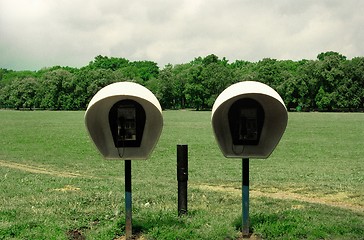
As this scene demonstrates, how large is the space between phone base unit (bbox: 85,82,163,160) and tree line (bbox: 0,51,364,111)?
87.2 metres

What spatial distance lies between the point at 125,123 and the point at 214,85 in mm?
93170

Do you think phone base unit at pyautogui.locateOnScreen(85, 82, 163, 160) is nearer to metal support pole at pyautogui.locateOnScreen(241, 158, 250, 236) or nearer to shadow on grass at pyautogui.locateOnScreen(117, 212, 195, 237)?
shadow on grass at pyautogui.locateOnScreen(117, 212, 195, 237)

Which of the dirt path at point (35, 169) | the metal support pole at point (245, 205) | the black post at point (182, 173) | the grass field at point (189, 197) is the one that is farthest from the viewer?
the dirt path at point (35, 169)

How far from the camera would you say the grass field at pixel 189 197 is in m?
7.72

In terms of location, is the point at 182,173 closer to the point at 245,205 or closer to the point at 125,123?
the point at 245,205

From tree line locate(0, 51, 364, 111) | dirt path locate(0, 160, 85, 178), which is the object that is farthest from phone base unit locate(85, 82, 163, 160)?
tree line locate(0, 51, 364, 111)

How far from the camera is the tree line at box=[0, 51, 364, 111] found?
92.1 m

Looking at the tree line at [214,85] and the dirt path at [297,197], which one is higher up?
the tree line at [214,85]

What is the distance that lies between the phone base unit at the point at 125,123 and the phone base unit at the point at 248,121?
1.02 metres

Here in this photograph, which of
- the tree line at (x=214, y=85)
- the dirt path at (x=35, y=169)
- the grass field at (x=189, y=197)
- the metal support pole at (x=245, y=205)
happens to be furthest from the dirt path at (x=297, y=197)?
the tree line at (x=214, y=85)

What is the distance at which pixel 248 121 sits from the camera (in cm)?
766

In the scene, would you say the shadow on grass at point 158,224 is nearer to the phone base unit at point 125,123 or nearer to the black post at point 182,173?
the black post at point 182,173

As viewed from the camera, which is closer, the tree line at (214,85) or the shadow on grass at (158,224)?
the shadow on grass at (158,224)

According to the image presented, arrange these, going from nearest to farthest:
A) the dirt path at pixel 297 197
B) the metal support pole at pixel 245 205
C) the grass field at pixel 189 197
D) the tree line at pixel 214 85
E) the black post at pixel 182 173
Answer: the metal support pole at pixel 245 205, the grass field at pixel 189 197, the black post at pixel 182 173, the dirt path at pixel 297 197, the tree line at pixel 214 85
